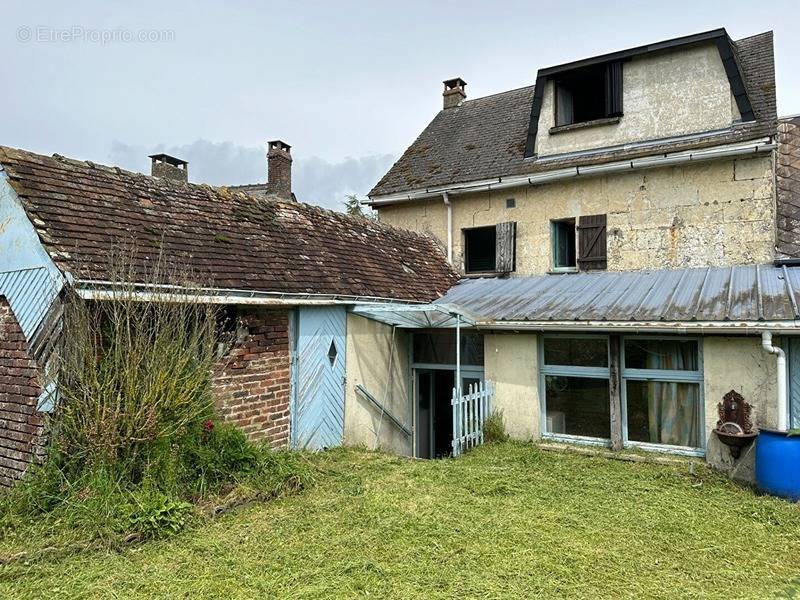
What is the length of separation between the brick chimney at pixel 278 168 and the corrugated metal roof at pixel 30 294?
12.7 meters

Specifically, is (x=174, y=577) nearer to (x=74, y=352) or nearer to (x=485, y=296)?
(x=74, y=352)

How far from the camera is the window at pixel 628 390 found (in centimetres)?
895

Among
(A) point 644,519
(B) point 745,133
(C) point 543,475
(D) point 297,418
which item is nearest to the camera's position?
(A) point 644,519

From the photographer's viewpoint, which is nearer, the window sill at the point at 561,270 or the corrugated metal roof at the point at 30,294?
the corrugated metal roof at the point at 30,294

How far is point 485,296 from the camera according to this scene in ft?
38.5

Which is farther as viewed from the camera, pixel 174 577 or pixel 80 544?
pixel 80 544

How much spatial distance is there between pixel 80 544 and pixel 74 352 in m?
2.00

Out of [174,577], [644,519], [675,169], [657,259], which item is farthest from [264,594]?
[675,169]

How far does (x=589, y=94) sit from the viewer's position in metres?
13.3

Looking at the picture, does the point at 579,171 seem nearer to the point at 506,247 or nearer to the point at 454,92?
the point at 506,247

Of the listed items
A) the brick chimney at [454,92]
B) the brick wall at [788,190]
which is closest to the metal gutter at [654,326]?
the brick wall at [788,190]

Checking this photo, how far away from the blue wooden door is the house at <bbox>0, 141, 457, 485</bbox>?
2 centimetres

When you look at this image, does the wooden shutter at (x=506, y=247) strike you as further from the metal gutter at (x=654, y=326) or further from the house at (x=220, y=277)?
the metal gutter at (x=654, y=326)

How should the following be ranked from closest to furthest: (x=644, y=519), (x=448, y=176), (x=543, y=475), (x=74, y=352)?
(x=74, y=352) → (x=644, y=519) → (x=543, y=475) → (x=448, y=176)
